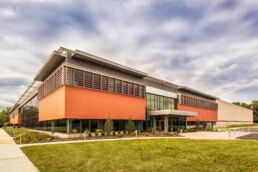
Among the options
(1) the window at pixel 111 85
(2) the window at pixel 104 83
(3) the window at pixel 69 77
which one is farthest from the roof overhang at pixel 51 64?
(1) the window at pixel 111 85

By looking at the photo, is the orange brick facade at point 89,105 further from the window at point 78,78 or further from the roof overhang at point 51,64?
the roof overhang at point 51,64

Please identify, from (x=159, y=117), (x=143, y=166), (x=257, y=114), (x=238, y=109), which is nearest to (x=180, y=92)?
(x=159, y=117)

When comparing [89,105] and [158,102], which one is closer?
[89,105]

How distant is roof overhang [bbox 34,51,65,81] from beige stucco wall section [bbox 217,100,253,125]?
66.2m

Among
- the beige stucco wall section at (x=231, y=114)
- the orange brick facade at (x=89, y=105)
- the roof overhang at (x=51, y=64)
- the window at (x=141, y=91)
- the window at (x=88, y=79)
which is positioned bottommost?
the beige stucco wall section at (x=231, y=114)

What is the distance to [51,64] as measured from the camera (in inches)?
1374

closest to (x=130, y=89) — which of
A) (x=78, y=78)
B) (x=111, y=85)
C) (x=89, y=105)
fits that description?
(x=111, y=85)

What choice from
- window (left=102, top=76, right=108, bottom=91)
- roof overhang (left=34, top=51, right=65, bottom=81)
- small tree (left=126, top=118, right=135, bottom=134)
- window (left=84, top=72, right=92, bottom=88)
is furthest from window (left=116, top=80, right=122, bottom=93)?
roof overhang (left=34, top=51, right=65, bottom=81)

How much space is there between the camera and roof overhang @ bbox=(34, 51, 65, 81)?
3138 centimetres

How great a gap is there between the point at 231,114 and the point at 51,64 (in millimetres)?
84493

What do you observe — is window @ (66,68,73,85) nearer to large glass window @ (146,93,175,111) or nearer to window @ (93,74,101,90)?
window @ (93,74,101,90)

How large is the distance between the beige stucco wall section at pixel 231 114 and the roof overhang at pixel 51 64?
2605 inches

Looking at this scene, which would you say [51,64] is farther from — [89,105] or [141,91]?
[141,91]

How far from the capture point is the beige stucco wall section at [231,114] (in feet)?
281
